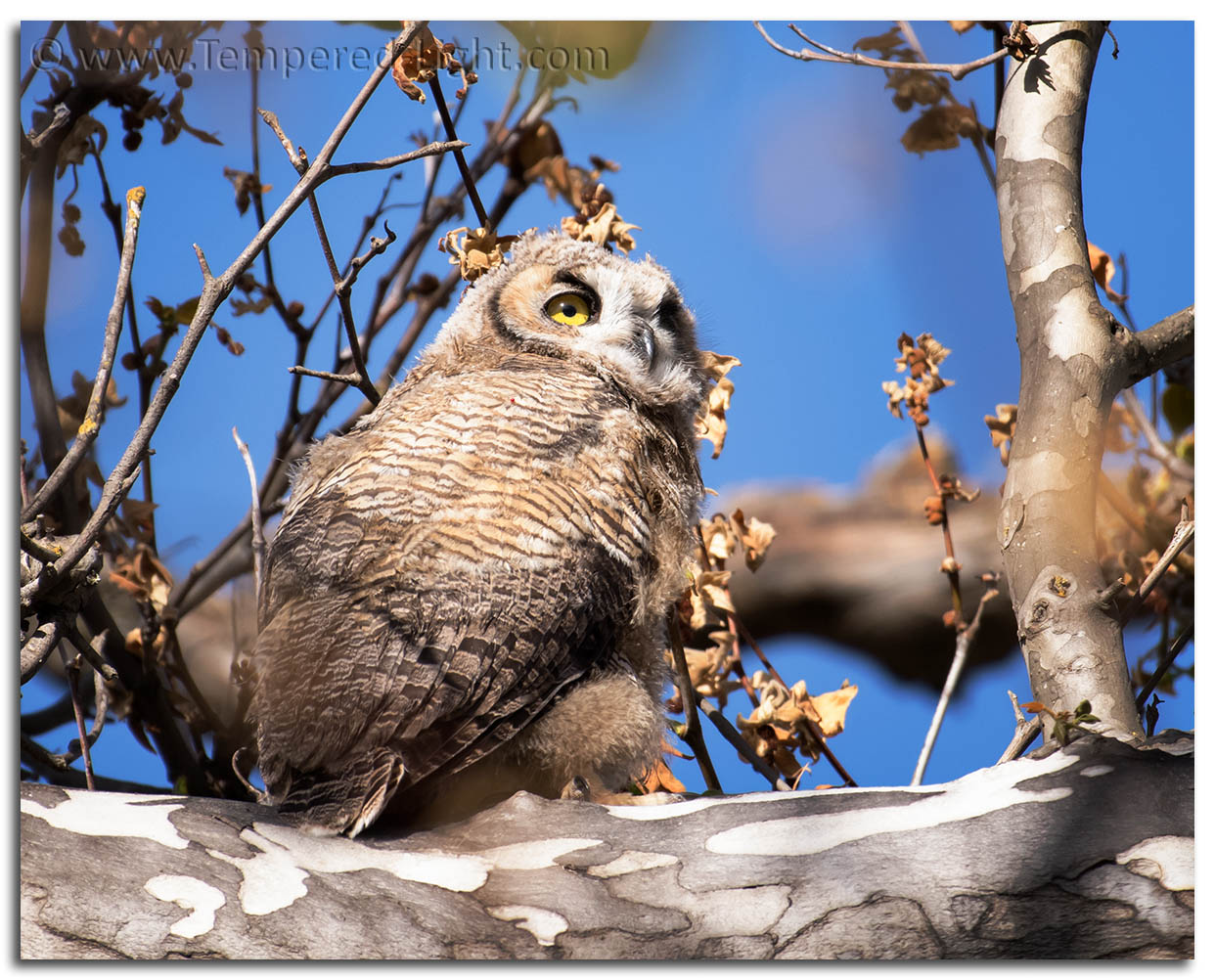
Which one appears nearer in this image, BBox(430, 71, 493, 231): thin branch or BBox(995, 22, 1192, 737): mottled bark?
BBox(995, 22, 1192, 737): mottled bark

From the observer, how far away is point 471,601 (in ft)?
6.48

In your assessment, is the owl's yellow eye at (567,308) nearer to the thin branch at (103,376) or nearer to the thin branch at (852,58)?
the thin branch at (852,58)

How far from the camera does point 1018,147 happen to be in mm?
2455

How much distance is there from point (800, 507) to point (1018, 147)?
487 centimetres

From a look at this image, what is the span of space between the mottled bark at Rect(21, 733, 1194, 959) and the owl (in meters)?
0.17

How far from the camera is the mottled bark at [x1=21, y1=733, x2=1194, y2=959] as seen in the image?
1.50 metres

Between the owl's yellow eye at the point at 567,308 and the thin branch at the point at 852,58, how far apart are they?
2.76 feet

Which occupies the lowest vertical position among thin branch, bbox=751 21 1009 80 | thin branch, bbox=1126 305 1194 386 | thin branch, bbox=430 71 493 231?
thin branch, bbox=1126 305 1194 386

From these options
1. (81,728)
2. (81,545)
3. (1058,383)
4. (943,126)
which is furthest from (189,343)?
(943,126)

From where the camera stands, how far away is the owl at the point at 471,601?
1827 mm

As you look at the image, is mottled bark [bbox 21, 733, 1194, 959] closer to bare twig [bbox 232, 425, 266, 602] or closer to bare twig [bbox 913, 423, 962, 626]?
bare twig [bbox 232, 425, 266, 602]

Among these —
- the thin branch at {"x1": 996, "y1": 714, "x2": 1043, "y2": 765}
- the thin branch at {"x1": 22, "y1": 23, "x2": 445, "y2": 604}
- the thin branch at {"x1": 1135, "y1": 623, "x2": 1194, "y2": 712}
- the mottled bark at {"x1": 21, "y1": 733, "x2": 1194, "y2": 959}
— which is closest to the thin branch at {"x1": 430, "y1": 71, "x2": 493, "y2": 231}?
the thin branch at {"x1": 22, "y1": 23, "x2": 445, "y2": 604}

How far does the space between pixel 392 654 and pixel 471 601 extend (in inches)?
6.6
